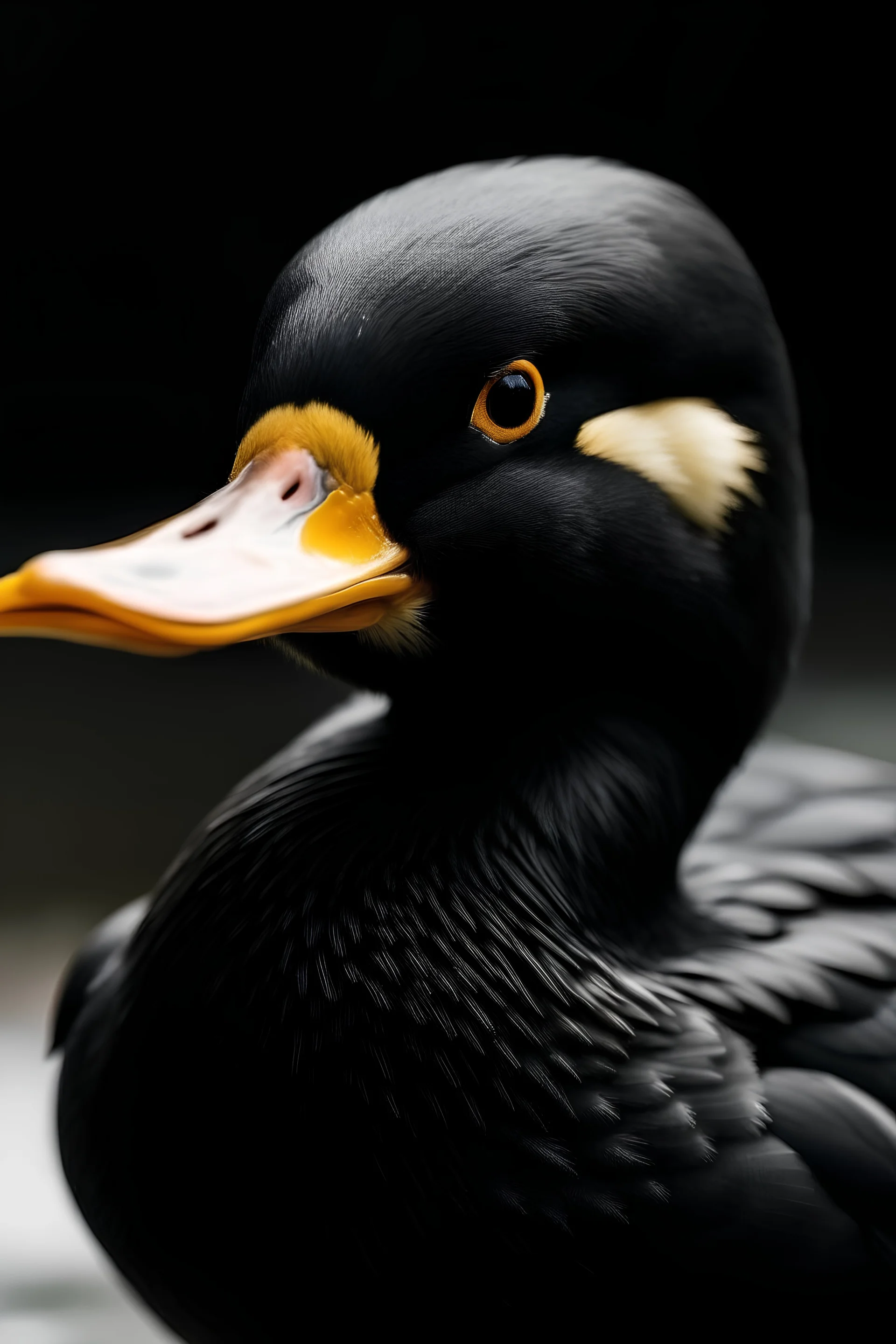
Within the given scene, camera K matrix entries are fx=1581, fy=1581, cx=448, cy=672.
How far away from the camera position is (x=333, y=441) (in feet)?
1.88

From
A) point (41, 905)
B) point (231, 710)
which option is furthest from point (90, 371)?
point (41, 905)

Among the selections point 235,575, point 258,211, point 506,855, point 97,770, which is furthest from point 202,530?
point 258,211

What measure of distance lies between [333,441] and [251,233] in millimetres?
1719

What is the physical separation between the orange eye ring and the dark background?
1196 millimetres

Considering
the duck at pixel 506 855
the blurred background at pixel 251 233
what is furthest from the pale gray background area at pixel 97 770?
the duck at pixel 506 855

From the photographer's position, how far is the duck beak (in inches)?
19.6

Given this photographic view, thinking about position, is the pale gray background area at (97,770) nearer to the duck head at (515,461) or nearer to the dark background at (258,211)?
the dark background at (258,211)

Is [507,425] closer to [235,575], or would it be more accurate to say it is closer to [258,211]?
[235,575]

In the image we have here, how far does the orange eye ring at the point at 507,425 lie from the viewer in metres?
0.58

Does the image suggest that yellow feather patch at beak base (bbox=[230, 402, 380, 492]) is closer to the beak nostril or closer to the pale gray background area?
the beak nostril

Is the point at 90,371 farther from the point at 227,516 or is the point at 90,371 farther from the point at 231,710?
the point at 227,516

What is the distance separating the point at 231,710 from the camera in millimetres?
1896

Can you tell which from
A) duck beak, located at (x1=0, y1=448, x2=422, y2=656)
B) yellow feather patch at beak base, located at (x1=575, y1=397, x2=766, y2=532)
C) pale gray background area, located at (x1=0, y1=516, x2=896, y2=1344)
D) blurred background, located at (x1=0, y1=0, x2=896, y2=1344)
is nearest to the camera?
duck beak, located at (x1=0, y1=448, x2=422, y2=656)

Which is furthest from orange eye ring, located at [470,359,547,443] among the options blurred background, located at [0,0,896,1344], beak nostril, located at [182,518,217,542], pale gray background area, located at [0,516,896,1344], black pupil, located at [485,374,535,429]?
blurred background, located at [0,0,896,1344]
